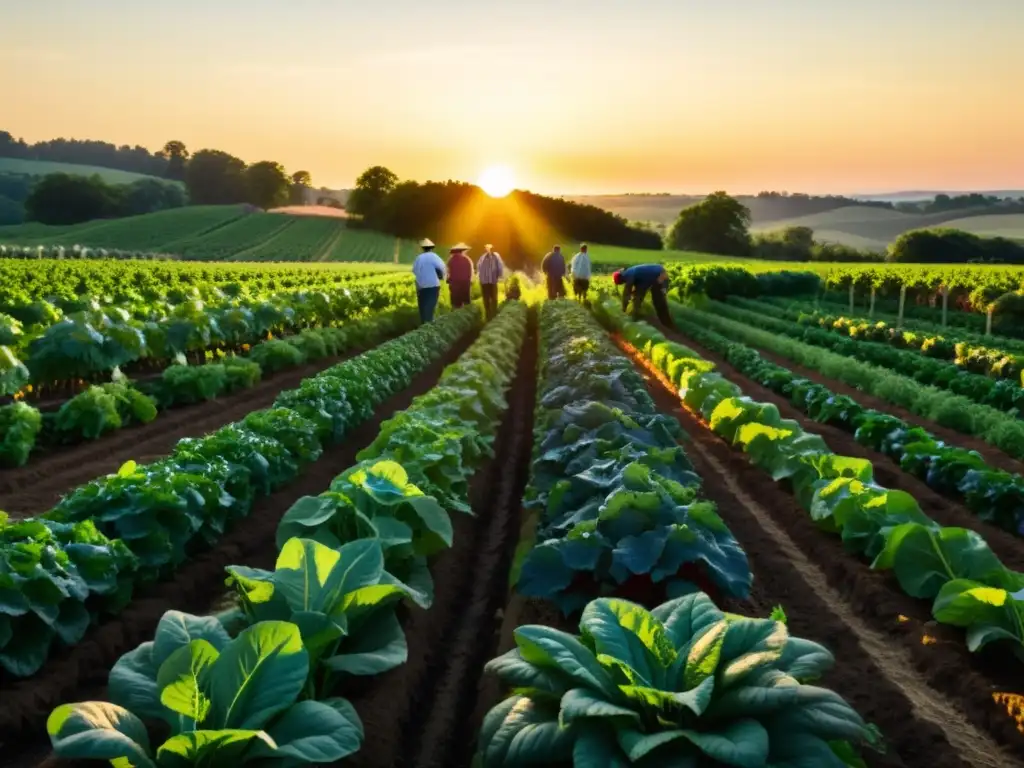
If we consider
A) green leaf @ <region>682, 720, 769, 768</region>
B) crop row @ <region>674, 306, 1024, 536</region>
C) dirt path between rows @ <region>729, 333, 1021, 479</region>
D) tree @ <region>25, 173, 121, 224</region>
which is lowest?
dirt path between rows @ <region>729, 333, 1021, 479</region>

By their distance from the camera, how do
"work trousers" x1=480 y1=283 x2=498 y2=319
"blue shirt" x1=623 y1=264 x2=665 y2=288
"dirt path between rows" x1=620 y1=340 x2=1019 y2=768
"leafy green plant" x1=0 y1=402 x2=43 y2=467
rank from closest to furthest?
Answer: "dirt path between rows" x1=620 y1=340 x2=1019 y2=768 < "leafy green plant" x1=0 y1=402 x2=43 y2=467 < "blue shirt" x1=623 y1=264 x2=665 y2=288 < "work trousers" x1=480 y1=283 x2=498 y2=319

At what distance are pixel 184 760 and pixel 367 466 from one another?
271 cm

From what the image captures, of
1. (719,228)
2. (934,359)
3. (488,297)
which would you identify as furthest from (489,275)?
(719,228)

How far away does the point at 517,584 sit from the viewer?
4.41m

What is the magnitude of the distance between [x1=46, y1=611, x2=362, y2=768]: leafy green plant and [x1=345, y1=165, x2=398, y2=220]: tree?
90692mm

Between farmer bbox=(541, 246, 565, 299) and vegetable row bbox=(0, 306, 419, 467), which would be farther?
farmer bbox=(541, 246, 565, 299)

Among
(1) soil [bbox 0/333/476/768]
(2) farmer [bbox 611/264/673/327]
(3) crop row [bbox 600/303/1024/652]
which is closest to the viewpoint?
(1) soil [bbox 0/333/476/768]

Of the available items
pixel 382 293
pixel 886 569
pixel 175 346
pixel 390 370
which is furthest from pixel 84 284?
pixel 886 569

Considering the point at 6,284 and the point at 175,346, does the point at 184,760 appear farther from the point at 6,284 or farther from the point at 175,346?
the point at 6,284

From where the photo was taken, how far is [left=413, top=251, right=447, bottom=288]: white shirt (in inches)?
749

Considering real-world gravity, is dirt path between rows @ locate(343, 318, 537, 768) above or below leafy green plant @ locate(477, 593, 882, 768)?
below

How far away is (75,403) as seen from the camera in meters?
9.30

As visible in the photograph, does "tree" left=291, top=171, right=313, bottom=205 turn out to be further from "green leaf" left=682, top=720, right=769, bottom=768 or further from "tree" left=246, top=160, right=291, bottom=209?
"green leaf" left=682, top=720, right=769, bottom=768

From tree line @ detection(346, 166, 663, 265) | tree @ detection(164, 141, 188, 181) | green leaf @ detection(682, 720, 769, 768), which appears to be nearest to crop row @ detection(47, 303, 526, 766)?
green leaf @ detection(682, 720, 769, 768)
